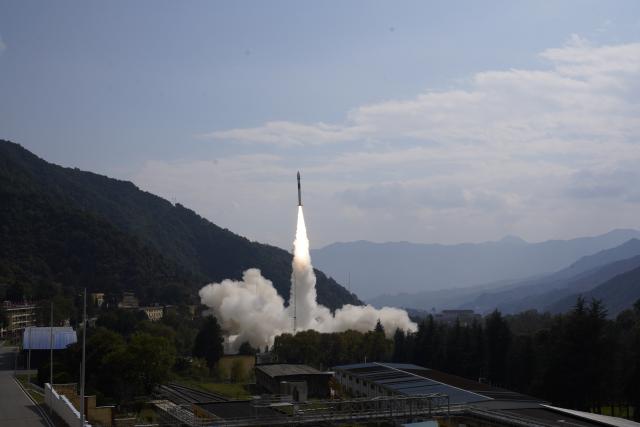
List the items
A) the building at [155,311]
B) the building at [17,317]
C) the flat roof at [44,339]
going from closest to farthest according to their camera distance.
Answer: the flat roof at [44,339], the building at [17,317], the building at [155,311]

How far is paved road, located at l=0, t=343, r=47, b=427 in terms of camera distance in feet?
170

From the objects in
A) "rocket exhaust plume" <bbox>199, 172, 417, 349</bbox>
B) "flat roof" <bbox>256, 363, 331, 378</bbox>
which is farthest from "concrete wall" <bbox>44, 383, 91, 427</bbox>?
"rocket exhaust plume" <bbox>199, 172, 417, 349</bbox>

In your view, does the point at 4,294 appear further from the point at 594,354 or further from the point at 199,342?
the point at 594,354

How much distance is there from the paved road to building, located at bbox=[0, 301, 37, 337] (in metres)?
65.9

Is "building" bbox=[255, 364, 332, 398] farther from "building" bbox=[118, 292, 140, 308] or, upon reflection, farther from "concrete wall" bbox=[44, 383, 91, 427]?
"building" bbox=[118, 292, 140, 308]

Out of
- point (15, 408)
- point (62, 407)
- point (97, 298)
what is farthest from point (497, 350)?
point (97, 298)

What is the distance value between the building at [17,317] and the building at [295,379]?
73.9 metres

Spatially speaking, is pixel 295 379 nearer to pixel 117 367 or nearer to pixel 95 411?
pixel 117 367

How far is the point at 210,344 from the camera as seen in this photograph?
4163 inches

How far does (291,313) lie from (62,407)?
282ft

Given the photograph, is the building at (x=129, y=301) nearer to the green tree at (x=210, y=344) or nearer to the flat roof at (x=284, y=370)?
the green tree at (x=210, y=344)

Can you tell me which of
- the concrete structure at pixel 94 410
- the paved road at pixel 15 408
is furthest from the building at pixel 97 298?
the concrete structure at pixel 94 410

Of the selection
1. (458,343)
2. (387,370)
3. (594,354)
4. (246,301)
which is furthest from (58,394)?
(246,301)

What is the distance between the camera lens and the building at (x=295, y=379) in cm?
8225
